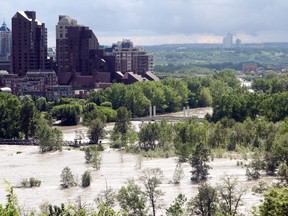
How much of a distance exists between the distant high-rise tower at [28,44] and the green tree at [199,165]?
66.0 m

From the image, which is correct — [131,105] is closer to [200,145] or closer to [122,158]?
[122,158]

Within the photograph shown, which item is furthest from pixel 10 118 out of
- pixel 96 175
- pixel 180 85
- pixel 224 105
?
pixel 180 85

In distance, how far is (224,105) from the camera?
75.8 m

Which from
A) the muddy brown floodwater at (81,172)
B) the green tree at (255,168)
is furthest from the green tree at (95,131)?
the green tree at (255,168)

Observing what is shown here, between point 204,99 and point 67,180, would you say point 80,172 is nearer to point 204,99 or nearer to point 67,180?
point 67,180

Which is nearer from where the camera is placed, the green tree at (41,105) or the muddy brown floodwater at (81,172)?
the muddy brown floodwater at (81,172)

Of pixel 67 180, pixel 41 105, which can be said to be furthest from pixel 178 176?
pixel 41 105

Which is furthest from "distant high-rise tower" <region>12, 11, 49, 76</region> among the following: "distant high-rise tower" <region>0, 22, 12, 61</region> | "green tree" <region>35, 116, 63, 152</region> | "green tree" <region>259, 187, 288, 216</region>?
"green tree" <region>259, 187, 288, 216</region>

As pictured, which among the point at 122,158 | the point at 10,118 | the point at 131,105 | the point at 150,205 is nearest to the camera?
the point at 150,205

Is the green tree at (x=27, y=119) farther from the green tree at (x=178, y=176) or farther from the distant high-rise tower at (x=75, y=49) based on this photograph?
the distant high-rise tower at (x=75, y=49)

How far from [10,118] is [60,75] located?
41950mm

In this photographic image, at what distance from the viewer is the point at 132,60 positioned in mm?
122812

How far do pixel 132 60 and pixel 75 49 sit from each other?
13.3 metres

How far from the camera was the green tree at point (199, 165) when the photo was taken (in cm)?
4256
